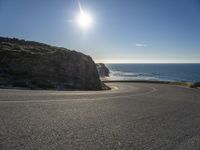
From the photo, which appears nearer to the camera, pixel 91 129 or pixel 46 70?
pixel 91 129

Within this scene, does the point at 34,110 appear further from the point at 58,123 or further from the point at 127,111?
the point at 127,111

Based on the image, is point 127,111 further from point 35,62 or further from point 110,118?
point 35,62

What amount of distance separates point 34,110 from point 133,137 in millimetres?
3957

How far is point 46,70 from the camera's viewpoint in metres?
31.1

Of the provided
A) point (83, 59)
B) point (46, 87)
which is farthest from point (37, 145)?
point (83, 59)

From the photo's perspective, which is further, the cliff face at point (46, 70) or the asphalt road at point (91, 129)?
the cliff face at point (46, 70)

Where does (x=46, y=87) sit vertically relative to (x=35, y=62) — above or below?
below

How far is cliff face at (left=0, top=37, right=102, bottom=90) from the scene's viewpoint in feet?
89.6

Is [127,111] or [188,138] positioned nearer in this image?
[188,138]

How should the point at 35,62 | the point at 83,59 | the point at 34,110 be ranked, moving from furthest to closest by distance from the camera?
the point at 83,59, the point at 35,62, the point at 34,110

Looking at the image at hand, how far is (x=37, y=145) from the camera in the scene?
566cm

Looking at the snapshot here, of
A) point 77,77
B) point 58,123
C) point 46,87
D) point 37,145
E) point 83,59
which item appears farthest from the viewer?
point 83,59

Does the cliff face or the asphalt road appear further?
the cliff face

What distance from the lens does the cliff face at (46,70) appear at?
27312mm
